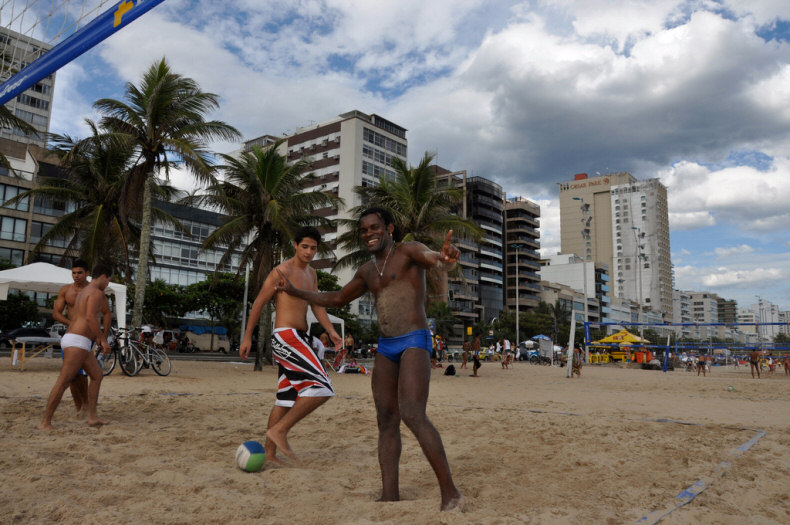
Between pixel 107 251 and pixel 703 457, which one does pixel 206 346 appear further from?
pixel 703 457

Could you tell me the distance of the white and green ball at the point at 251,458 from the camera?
367 centimetres

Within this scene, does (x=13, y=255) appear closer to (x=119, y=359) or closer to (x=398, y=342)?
(x=119, y=359)

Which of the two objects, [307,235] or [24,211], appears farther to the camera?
[24,211]

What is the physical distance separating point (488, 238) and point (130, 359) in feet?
230

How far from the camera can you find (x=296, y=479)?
3.50 meters

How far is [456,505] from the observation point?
9.25 feet

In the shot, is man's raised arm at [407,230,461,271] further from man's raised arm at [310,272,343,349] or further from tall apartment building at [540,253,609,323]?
tall apartment building at [540,253,609,323]

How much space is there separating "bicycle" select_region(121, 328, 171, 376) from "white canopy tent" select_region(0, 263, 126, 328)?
1.31 metres

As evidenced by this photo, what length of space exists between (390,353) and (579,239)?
134470 mm

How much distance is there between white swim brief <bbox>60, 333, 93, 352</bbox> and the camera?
5.29 metres

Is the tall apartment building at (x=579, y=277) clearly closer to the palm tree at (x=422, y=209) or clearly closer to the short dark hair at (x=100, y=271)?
the palm tree at (x=422, y=209)

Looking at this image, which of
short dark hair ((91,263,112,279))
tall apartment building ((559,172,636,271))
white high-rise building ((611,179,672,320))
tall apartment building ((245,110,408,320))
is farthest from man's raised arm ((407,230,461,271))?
white high-rise building ((611,179,672,320))

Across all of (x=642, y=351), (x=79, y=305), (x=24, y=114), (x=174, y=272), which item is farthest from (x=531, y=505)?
(x=24, y=114)

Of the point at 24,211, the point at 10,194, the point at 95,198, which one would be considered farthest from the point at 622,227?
the point at 95,198
